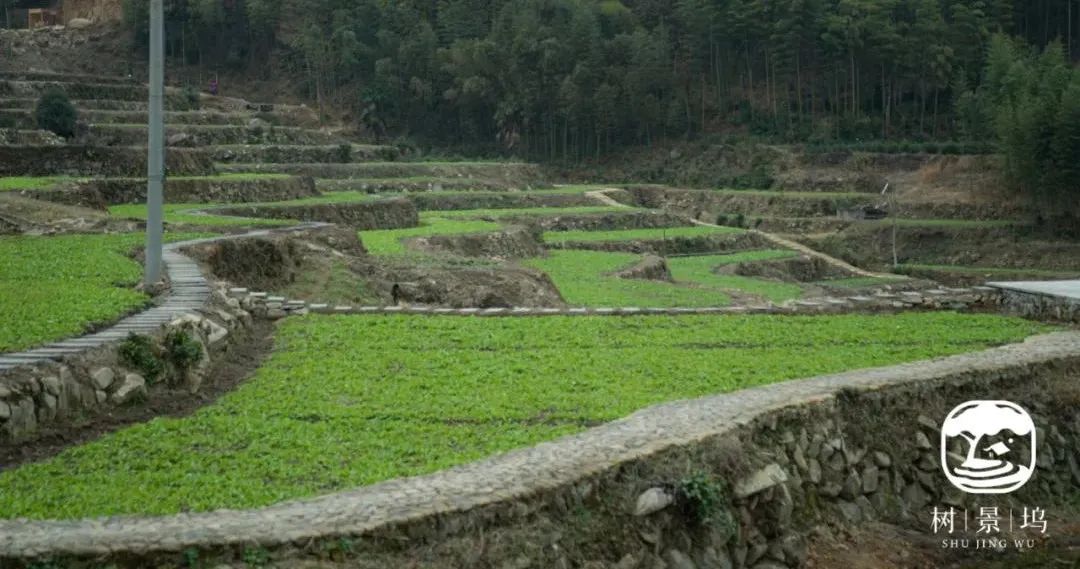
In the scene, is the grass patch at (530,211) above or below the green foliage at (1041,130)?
below

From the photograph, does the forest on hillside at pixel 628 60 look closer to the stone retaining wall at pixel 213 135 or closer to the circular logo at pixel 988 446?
the stone retaining wall at pixel 213 135

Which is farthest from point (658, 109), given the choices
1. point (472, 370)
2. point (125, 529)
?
point (125, 529)

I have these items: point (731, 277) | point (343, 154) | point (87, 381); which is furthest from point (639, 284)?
point (343, 154)

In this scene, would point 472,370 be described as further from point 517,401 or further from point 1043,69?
point 1043,69

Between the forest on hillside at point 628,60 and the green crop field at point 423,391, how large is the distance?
50.5 m

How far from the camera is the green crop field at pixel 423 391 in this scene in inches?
396

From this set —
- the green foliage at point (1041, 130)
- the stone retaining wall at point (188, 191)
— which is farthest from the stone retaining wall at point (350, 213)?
A: the green foliage at point (1041, 130)

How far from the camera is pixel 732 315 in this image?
2025cm

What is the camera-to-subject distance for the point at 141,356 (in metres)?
13.4

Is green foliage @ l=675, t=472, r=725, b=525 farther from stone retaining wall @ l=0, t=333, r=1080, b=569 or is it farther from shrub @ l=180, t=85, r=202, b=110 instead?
shrub @ l=180, t=85, r=202, b=110

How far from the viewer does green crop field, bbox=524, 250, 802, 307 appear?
29844 millimetres

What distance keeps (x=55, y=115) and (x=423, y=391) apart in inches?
1408

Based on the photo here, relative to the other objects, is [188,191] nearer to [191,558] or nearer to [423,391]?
[423,391]

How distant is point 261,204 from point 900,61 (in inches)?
1648
